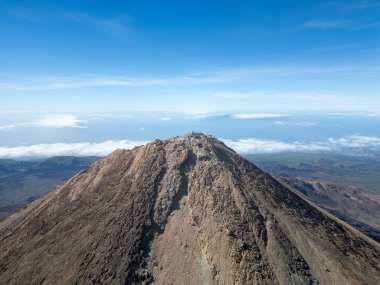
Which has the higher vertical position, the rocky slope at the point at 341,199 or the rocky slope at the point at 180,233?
the rocky slope at the point at 180,233

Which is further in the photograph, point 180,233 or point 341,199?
point 341,199

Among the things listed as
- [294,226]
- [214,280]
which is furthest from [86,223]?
[294,226]

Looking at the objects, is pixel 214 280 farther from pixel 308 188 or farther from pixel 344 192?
pixel 344 192

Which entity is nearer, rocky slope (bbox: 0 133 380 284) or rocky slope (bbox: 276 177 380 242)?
rocky slope (bbox: 0 133 380 284)

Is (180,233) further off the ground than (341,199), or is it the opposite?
(180,233)

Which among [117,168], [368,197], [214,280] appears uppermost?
[117,168]

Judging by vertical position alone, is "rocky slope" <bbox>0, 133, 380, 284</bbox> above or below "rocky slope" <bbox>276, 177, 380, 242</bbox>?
→ above

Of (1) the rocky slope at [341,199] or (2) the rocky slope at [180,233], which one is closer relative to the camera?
(2) the rocky slope at [180,233]

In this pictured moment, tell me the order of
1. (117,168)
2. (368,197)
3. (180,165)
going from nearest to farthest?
1. (180,165)
2. (117,168)
3. (368,197)
